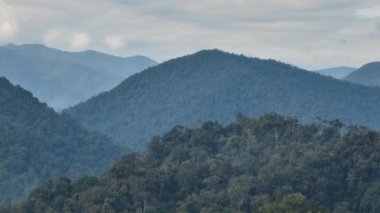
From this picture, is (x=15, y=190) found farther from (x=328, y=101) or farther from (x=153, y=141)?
(x=328, y=101)

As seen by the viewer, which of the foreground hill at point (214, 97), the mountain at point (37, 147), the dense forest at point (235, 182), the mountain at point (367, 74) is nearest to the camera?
the dense forest at point (235, 182)

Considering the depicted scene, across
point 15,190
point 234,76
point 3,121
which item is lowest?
point 15,190

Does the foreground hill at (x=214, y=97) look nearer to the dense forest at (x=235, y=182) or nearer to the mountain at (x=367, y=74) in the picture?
the mountain at (x=367, y=74)

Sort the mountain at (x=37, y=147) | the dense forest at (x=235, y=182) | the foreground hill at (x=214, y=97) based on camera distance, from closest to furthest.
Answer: the dense forest at (x=235, y=182) → the mountain at (x=37, y=147) → the foreground hill at (x=214, y=97)

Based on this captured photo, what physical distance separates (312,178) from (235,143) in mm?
7288

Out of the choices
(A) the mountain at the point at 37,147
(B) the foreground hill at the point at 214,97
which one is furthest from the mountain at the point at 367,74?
(A) the mountain at the point at 37,147

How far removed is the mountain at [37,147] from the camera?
54500mm

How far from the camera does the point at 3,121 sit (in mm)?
62031

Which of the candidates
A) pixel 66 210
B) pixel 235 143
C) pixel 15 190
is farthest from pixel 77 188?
pixel 15 190

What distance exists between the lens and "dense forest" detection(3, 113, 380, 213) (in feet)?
104

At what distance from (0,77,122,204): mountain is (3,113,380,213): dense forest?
744 inches

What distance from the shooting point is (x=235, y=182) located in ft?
107

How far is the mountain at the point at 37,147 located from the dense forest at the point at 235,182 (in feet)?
62.0

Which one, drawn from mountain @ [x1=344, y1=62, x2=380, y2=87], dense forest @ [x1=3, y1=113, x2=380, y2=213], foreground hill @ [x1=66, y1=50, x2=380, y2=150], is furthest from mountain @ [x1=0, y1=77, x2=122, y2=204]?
mountain @ [x1=344, y1=62, x2=380, y2=87]
